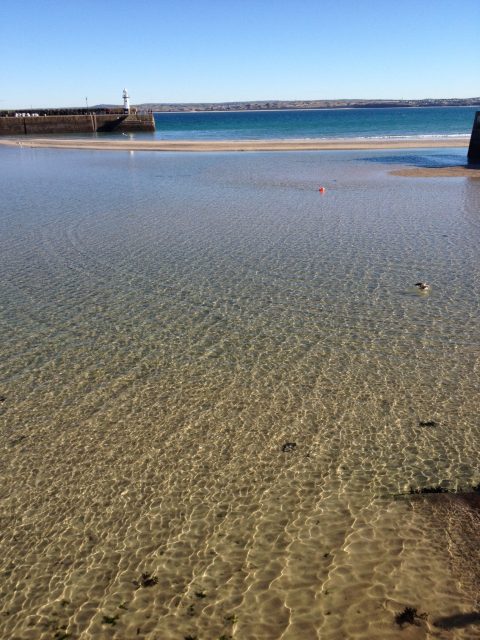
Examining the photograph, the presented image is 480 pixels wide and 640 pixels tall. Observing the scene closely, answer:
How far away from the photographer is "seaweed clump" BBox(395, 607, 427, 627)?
4.76 m

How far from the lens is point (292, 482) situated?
259 inches

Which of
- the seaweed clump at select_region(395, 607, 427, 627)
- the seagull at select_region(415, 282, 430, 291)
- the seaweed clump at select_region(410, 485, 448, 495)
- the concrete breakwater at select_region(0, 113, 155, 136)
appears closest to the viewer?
the seaweed clump at select_region(395, 607, 427, 627)

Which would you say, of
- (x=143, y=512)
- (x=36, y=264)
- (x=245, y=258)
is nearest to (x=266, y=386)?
(x=143, y=512)

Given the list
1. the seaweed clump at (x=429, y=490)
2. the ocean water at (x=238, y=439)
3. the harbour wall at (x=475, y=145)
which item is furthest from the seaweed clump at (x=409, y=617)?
the harbour wall at (x=475, y=145)

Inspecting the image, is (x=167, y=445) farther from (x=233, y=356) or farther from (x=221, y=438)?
(x=233, y=356)

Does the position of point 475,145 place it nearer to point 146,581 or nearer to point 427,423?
point 427,423

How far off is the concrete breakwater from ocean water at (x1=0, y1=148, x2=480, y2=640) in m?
74.5

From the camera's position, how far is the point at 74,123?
83438 millimetres

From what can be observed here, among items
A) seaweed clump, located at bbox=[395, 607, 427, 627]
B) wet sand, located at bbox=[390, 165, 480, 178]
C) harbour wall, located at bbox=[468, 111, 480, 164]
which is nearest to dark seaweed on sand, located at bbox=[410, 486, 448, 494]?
seaweed clump, located at bbox=[395, 607, 427, 627]

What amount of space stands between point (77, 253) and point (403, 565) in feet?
43.9

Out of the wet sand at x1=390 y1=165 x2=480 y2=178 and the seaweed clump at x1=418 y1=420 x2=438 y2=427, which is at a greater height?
the seaweed clump at x1=418 y1=420 x2=438 y2=427

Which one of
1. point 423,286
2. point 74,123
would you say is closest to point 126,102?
point 74,123

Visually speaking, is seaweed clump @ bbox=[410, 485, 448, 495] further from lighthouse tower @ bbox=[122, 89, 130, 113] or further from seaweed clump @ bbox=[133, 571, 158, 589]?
lighthouse tower @ bbox=[122, 89, 130, 113]

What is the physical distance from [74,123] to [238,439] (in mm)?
86252
